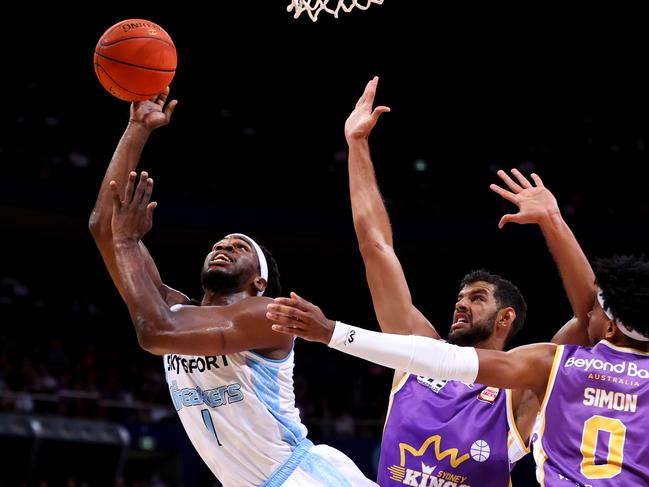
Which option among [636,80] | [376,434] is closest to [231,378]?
[376,434]

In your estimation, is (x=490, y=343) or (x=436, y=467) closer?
(x=436, y=467)

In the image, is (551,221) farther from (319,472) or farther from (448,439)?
(319,472)

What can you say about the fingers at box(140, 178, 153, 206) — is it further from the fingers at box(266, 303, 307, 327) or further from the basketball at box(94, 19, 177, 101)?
the fingers at box(266, 303, 307, 327)

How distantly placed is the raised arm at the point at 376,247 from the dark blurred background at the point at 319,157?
395 inches

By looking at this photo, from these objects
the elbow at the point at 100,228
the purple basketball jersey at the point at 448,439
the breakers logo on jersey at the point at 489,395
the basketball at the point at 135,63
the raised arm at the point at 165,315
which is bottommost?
the purple basketball jersey at the point at 448,439

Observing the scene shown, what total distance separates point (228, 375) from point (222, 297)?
20.2 inches

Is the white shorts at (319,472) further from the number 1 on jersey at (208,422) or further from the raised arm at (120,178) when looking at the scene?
the raised arm at (120,178)

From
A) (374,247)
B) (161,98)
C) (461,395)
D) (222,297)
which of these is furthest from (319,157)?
(461,395)

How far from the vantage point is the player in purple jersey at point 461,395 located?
14.8 feet

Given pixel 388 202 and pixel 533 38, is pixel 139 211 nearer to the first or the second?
pixel 388 202

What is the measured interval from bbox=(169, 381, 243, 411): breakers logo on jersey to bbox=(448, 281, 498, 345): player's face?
46.6 inches

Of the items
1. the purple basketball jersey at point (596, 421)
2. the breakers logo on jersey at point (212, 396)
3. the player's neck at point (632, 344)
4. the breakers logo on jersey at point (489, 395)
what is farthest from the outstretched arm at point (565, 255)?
the breakers logo on jersey at point (212, 396)

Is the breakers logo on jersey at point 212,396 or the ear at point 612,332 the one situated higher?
the ear at point 612,332

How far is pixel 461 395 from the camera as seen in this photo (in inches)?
185
